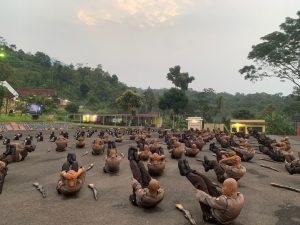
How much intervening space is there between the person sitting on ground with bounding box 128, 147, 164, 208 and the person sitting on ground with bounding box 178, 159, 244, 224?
1200 millimetres

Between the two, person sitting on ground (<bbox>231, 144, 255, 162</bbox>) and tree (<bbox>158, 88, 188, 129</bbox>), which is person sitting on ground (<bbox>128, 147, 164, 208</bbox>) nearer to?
person sitting on ground (<bbox>231, 144, 255, 162</bbox>)

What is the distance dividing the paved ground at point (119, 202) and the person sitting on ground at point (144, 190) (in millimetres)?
315

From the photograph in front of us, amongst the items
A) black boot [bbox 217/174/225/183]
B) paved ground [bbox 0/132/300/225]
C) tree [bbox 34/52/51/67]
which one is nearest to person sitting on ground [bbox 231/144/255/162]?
paved ground [bbox 0/132/300/225]

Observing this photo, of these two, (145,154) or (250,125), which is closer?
(145,154)

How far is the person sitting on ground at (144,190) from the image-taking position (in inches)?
417

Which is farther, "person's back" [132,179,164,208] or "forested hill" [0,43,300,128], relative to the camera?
"forested hill" [0,43,300,128]

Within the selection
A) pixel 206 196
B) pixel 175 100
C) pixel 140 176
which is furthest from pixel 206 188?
pixel 175 100

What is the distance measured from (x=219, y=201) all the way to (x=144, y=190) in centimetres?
257

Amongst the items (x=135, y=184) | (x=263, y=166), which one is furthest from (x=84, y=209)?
(x=263, y=166)

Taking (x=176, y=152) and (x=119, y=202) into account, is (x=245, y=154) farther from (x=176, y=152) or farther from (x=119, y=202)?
(x=119, y=202)

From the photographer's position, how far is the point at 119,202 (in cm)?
1223

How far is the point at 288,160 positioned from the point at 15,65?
124 meters

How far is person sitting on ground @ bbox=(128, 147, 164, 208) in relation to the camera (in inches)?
417

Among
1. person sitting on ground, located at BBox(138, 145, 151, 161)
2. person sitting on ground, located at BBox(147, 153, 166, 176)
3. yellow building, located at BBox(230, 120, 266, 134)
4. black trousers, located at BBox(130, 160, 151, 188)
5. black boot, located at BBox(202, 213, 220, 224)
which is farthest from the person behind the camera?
yellow building, located at BBox(230, 120, 266, 134)
